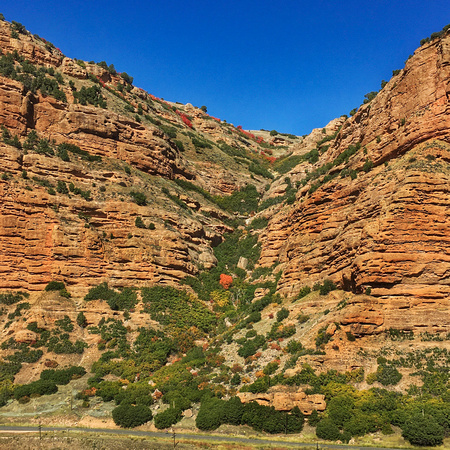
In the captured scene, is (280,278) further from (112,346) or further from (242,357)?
(112,346)

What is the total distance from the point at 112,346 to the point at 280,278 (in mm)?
18520

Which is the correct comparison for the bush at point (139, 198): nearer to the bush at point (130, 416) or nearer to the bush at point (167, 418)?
the bush at point (130, 416)

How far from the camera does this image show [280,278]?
39.5 meters

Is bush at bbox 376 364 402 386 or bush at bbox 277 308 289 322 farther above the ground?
bush at bbox 277 308 289 322

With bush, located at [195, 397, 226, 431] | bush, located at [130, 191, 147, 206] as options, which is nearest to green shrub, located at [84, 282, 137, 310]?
bush, located at [130, 191, 147, 206]

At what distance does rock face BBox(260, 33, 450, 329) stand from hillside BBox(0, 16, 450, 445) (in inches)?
5.8

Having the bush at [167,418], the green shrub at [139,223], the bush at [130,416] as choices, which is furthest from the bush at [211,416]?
the green shrub at [139,223]

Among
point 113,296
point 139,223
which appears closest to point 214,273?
point 139,223

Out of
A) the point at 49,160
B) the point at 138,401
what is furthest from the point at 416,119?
the point at 49,160

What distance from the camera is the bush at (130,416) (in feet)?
79.9

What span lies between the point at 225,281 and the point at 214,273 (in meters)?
2.10

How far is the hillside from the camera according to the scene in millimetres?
23219

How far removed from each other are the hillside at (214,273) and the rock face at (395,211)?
0.15 metres

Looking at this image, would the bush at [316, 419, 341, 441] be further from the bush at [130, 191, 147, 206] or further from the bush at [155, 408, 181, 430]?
the bush at [130, 191, 147, 206]
